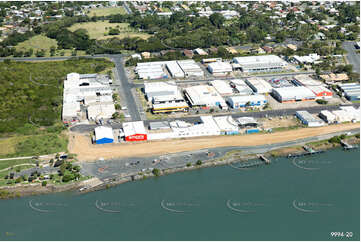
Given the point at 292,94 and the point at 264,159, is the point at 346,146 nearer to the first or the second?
the point at 264,159

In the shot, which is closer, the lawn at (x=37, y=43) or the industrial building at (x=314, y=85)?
the industrial building at (x=314, y=85)

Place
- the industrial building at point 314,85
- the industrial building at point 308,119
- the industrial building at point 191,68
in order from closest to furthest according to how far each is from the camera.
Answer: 1. the industrial building at point 308,119
2. the industrial building at point 314,85
3. the industrial building at point 191,68

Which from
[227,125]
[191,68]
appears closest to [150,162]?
[227,125]

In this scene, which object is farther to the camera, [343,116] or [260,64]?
[260,64]

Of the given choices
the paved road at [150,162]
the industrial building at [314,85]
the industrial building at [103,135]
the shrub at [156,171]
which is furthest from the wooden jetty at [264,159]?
the industrial building at [314,85]

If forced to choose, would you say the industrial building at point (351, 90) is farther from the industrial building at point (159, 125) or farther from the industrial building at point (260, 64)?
the industrial building at point (159, 125)

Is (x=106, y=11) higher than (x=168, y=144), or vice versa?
(x=106, y=11)
